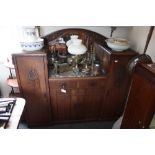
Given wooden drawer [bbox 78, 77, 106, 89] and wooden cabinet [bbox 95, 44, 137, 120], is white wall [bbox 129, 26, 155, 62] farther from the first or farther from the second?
wooden drawer [bbox 78, 77, 106, 89]

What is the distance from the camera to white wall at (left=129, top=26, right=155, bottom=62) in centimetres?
159

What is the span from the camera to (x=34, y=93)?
1848 millimetres

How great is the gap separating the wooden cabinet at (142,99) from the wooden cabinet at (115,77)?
23.4 inches

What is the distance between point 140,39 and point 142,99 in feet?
3.30

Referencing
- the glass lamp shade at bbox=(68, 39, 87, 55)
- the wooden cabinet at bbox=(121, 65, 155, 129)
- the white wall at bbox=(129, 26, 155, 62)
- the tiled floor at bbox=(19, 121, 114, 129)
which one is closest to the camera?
the wooden cabinet at bbox=(121, 65, 155, 129)

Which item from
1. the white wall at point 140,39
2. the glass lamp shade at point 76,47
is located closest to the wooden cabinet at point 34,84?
the glass lamp shade at point 76,47

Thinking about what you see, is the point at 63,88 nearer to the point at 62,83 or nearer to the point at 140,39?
the point at 62,83

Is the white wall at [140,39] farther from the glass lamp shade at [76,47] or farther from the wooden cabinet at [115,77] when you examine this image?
the glass lamp shade at [76,47]

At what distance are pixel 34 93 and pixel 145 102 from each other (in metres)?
1.29

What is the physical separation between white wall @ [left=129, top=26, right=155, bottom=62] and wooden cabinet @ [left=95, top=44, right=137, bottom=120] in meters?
0.15

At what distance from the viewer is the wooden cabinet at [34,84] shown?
1.63 metres

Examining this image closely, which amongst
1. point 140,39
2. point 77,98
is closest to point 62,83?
point 77,98

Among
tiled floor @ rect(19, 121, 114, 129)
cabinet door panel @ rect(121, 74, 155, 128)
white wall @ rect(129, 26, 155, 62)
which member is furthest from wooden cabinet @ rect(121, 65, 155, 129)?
tiled floor @ rect(19, 121, 114, 129)
